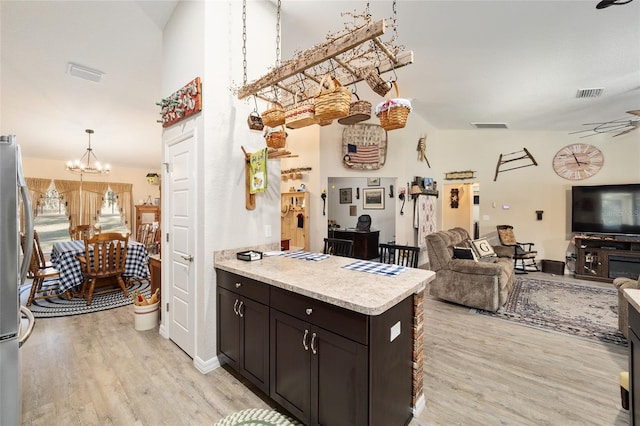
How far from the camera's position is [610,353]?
2639 mm

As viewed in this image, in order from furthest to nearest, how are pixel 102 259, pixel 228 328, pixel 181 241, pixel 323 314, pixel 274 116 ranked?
pixel 102 259, pixel 181 241, pixel 228 328, pixel 274 116, pixel 323 314

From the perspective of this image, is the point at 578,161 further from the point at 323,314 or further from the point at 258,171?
the point at 323,314

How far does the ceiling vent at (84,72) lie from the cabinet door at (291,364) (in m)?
3.98

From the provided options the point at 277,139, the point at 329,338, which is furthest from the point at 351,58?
the point at 329,338

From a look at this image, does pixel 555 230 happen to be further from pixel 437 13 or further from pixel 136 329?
pixel 136 329

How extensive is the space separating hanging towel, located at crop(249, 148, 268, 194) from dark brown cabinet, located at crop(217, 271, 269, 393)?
0.79m

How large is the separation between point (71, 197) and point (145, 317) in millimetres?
7127

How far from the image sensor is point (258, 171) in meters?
2.44

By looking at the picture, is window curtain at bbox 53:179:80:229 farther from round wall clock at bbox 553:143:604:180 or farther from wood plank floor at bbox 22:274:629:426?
round wall clock at bbox 553:143:604:180

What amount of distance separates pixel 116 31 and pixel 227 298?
9.87ft

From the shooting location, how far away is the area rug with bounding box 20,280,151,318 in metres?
3.60

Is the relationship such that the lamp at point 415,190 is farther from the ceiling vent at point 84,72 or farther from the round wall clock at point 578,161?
the ceiling vent at point 84,72

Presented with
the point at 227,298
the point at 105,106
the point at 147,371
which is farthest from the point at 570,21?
the point at 105,106

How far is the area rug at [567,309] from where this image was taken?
3125 millimetres
